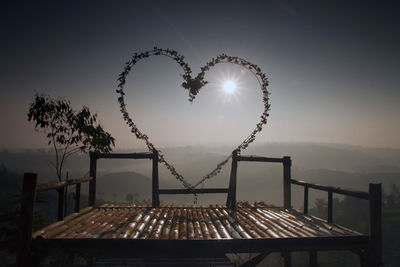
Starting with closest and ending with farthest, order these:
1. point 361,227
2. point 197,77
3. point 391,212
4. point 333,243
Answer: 1. point 333,243
2. point 197,77
3. point 361,227
4. point 391,212

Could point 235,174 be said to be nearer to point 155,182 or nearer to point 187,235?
point 155,182

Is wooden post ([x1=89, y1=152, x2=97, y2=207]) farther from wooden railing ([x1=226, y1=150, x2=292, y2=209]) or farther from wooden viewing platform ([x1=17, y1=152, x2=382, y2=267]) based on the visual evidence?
wooden railing ([x1=226, y1=150, x2=292, y2=209])

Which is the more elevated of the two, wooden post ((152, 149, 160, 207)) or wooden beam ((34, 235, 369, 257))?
wooden post ((152, 149, 160, 207))

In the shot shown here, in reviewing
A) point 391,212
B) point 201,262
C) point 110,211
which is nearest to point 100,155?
point 110,211

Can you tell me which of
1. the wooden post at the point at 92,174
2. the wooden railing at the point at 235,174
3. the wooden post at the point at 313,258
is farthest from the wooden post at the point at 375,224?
the wooden post at the point at 92,174

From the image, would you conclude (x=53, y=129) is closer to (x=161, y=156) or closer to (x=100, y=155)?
(x=100, y=155)

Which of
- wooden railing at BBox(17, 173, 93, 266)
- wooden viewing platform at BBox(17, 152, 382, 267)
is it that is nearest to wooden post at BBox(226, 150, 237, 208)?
wooden viewing platform at BBox(17, 152, 382, 267)

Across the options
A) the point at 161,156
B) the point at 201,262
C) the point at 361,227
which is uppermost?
the point at 161,156
